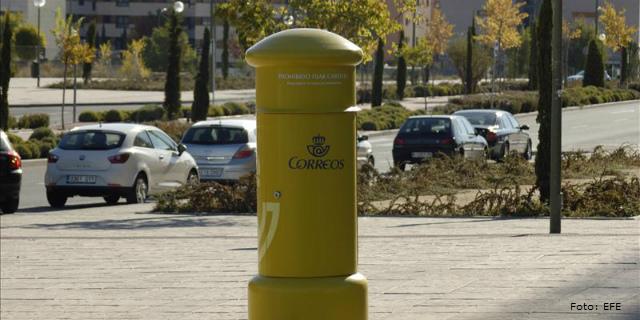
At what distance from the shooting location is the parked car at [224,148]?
84.0 feet

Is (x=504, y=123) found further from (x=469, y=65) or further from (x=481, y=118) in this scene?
(x=469, y=65)

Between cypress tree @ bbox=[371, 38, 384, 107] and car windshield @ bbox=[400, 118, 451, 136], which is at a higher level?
cypress tree @ bbox=[371, 38, 384, 107]

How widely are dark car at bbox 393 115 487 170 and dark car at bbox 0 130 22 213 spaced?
11046mm

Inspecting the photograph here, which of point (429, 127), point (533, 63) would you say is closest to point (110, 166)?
point (429, 127)

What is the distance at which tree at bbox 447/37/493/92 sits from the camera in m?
77.1

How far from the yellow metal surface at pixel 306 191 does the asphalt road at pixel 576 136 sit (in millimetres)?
16863

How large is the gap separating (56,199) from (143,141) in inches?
77.0

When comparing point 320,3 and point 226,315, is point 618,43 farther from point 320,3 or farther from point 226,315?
point 226,315

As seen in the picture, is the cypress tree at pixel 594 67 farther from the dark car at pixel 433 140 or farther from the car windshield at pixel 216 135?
the car windshield at pixel 216 135

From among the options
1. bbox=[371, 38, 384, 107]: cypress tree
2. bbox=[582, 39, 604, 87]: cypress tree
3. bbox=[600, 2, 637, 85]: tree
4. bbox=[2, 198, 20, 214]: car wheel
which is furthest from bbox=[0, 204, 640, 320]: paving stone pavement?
bbox=[600, 2, 637, 85]: tree

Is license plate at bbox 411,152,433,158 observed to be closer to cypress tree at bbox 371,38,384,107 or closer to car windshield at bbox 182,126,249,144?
car windshield at bbox 182,126,249,144

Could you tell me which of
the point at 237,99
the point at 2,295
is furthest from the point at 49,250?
the point at 237,99

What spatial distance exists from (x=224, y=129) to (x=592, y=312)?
1796cm

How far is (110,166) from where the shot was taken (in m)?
23.3
